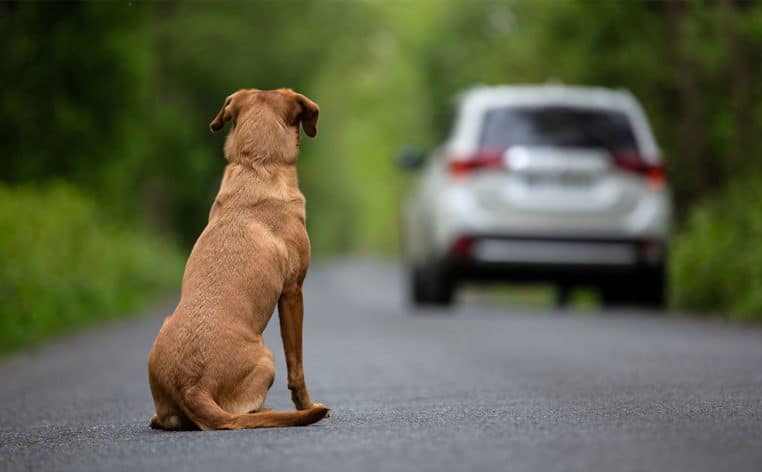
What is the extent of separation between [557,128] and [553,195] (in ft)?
2.33

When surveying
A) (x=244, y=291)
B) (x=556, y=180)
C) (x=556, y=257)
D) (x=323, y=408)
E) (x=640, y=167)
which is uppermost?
(x=640, y=167)

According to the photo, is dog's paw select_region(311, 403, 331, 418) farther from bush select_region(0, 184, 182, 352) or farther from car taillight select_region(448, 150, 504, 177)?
car taillight select_region(448, 150, 504, 177)

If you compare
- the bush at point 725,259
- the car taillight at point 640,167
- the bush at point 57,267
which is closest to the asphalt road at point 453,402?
the bush at point 57,267

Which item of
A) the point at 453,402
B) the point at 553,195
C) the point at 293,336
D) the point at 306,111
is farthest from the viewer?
the point at 553,195

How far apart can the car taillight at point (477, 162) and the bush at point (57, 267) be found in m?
4.24

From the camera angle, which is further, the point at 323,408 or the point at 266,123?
the point at 266,123

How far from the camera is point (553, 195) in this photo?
13.2m

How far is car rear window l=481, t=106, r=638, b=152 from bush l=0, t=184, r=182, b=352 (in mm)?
4594

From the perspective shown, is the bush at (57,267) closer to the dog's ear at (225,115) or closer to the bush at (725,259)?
the dog's ear at (225,115)

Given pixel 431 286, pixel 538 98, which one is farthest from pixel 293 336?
pixel 431 286

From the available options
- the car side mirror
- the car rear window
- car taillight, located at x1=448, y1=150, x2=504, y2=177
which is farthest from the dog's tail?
the car side mirror

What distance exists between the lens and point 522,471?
177 inches

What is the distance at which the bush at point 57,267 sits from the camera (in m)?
13.0

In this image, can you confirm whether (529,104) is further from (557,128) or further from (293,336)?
(293,336)
